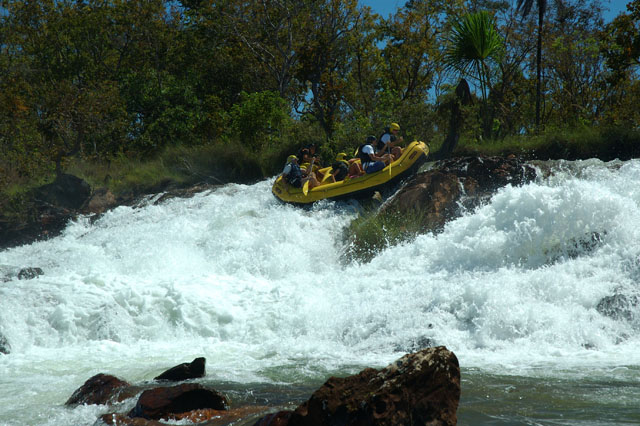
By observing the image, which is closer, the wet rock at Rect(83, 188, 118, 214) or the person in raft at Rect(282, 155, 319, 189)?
Answer: the person in raft at Rect(282, 155, 319, 189)

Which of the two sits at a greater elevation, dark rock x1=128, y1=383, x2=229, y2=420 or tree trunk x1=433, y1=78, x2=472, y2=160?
tree trunk x1=433, y1=78, x2=472, y2=160

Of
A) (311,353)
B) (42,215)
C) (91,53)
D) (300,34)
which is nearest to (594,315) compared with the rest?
(311,353)

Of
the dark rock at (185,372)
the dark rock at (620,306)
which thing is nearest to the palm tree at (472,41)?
the dark rock at (620,306)

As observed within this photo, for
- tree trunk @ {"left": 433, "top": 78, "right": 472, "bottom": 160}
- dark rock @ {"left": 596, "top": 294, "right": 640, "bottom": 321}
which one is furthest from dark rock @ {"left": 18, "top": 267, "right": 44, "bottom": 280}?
tree trunk @ {"left": 433, "top": 78, "right": 472, "bottom": 160}

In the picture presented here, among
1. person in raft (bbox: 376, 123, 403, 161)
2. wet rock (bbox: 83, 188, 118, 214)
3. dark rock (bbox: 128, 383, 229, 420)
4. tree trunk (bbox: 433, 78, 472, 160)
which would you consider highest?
tree trunk (bbox: 433, 78, 472, 160)

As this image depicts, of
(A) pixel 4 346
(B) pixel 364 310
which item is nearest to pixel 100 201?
(A) pixel 4 346

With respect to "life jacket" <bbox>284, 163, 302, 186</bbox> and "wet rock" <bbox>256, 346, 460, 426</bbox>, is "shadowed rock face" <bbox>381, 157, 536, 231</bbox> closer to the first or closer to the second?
"life jacket" <bbox>284, 163, 302, 186</bbox>

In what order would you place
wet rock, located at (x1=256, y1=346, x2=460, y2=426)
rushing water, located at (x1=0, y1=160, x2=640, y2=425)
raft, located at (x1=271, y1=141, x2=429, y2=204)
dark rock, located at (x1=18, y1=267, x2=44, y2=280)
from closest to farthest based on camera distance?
wet rock, located at (x1=256, y1=346, x2=460, y2=426) < rushing water, located at (x1=0, y1=160, x2=640, y2=425) < dark rock, located at (x1=18, y1=267, x2=44, y2=280) < raft, located at (x1=271, y1=141, x2=429, y2=204)

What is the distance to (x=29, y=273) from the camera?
1045 cm

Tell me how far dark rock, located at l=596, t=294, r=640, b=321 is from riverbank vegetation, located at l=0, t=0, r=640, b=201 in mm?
8965

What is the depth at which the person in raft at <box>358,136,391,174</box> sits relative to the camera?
12.6 metres

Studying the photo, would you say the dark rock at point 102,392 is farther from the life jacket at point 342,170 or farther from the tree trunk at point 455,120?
the tree trunk at point 455,120

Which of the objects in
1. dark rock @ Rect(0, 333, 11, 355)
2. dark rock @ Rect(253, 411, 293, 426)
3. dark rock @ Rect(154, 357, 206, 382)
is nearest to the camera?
dark rock @ Rect(253, 411, 293, 426)

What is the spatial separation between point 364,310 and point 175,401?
13.0 ft
